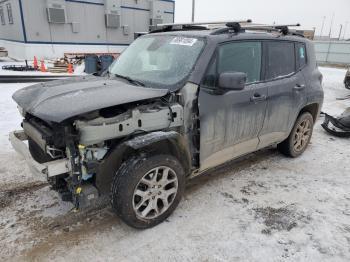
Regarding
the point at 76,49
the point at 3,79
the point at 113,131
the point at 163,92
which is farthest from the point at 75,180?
the point at 76,49

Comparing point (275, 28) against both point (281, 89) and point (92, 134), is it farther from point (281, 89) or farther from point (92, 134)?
point (92, 134)

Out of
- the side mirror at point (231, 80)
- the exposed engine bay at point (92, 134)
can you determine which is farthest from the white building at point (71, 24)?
the side mirror at point (231, 80)

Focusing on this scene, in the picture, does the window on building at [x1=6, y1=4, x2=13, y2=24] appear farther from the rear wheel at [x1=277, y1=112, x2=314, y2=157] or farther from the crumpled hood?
the rear wheel at [x1=277, y1=112, x2=314, y2=157]

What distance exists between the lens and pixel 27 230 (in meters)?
3.03

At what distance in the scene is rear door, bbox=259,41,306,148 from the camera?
13.1 ft

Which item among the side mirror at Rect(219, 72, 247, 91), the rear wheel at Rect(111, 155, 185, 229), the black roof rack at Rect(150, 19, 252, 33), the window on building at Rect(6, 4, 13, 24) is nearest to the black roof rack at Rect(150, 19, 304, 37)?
the black roof rack at Rect(150, 19, 252, 33)

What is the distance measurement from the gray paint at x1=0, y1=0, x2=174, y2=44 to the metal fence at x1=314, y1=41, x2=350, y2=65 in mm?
13954

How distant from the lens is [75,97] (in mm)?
2711

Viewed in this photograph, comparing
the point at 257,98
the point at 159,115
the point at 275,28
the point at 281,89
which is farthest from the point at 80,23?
the point at 159,115

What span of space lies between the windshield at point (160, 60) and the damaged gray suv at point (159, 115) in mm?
16

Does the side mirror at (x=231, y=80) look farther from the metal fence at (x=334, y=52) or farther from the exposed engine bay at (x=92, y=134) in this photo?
the metal fence at (x=334, y=52)

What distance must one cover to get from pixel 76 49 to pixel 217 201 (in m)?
20.7

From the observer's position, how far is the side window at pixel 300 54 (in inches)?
176

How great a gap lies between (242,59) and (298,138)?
6.68ft
